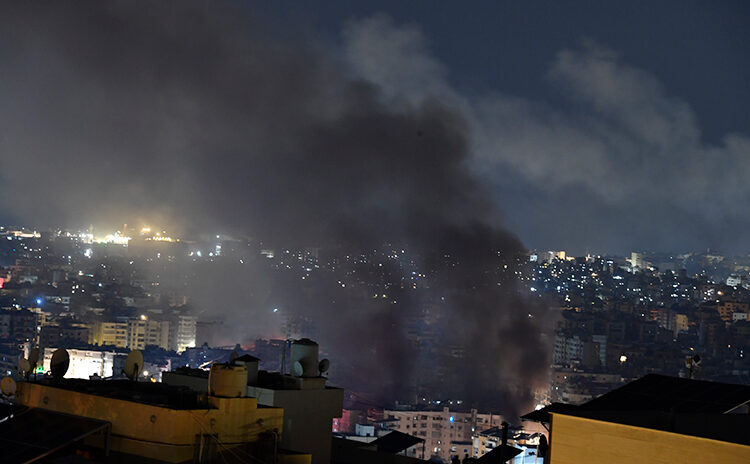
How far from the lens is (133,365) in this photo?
6480mm

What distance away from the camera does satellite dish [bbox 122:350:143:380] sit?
21.3 ft

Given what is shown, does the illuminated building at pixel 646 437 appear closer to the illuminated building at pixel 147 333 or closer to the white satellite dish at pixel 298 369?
the white satellite dish at pixel 298 369

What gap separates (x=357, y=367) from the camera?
147 ft

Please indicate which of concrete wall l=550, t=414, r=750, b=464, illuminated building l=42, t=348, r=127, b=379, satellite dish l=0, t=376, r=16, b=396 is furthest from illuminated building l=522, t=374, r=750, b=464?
illuminated building l=42, t=348, r=127, b=379

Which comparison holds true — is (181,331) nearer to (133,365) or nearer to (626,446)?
(133,365)

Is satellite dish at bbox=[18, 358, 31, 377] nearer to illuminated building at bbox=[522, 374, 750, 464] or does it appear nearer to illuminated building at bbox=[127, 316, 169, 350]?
illuminated building at bbox=[522, 374, 750, 464]

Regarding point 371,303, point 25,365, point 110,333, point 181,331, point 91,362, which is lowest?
point 91,362

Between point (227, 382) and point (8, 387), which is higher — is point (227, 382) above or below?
above

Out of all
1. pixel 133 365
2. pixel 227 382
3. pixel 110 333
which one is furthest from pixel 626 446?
pixel 110 333

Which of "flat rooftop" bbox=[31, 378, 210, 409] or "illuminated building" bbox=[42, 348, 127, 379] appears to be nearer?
"flat rooftop" bbox=[31, 378, 210, 409]

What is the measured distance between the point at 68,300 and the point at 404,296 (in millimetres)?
22178

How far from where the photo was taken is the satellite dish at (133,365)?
648 cm

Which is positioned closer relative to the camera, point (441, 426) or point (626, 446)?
point (626, 446)

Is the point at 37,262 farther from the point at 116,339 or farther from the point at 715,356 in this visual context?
the point at 715,356
